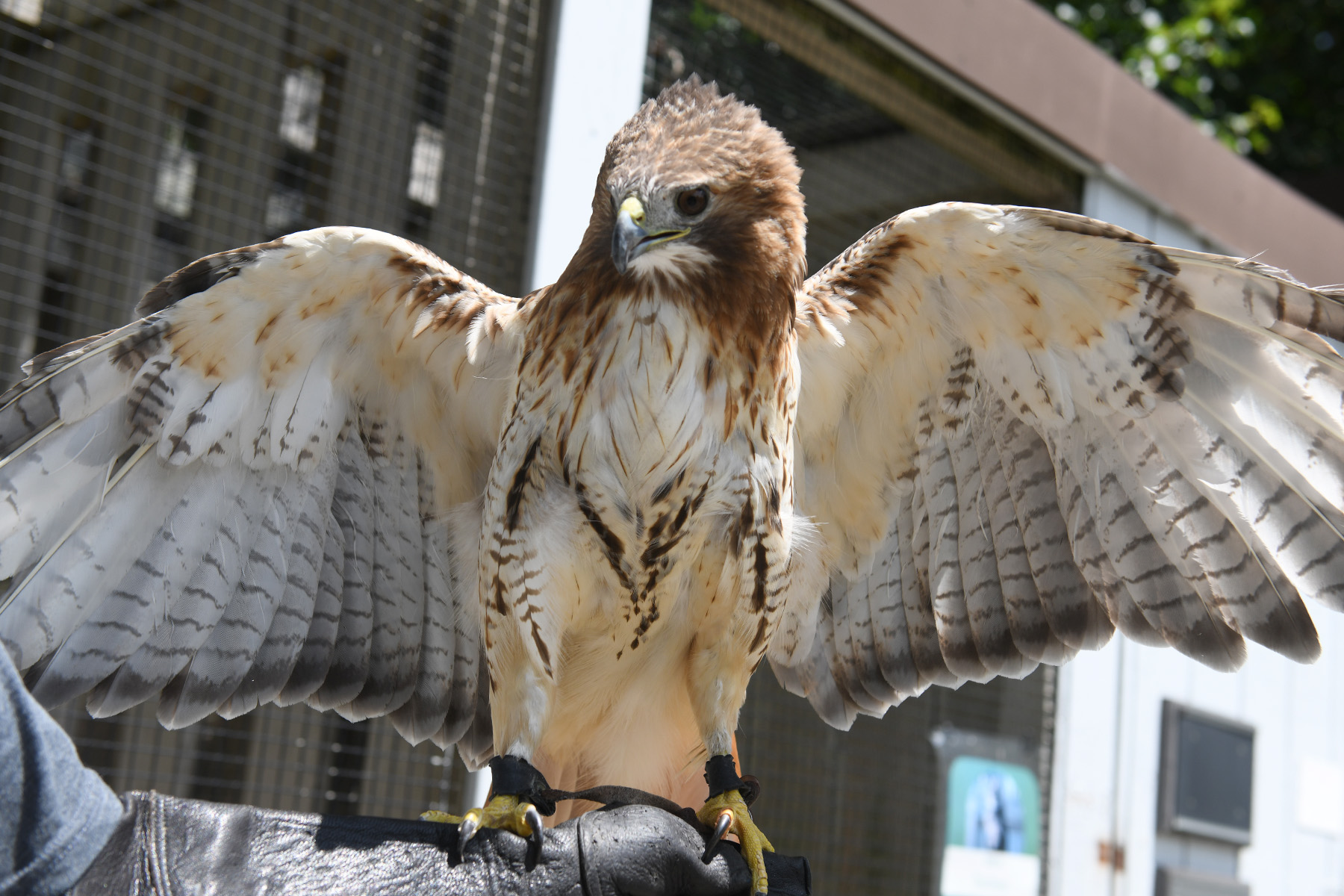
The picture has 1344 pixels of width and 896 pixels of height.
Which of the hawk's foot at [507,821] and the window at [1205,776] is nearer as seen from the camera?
the hawk's foot at [507,821]

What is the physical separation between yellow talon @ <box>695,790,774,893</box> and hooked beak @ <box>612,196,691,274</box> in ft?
3.71

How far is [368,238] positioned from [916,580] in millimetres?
1816

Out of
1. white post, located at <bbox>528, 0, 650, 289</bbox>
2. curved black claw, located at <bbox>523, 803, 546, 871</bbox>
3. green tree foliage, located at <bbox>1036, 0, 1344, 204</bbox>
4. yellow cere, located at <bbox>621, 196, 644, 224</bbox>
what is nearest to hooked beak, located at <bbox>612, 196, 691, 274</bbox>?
yellow cere, located at <bbox>621, 196, 644, 224</bbox>

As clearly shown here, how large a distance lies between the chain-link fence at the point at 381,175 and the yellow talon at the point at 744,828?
2419mm

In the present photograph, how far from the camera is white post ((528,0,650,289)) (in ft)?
13.1

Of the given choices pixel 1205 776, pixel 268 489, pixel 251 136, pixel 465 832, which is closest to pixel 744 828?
pixel 465 832

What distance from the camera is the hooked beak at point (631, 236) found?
7.19 ft

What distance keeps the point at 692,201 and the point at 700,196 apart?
0.02 metres

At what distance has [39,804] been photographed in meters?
1.11

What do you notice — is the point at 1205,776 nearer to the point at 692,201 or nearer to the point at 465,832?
the point at 692,201

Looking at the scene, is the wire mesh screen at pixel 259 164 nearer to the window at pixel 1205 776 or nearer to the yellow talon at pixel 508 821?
the yellow talon at pixel 508 821

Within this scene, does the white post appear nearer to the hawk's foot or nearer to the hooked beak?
the hooked beak

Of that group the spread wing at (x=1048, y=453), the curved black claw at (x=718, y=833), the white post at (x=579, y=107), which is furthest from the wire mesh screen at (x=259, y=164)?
the curved black claw at (x=718, y=833)

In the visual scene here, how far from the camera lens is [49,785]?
111cm
